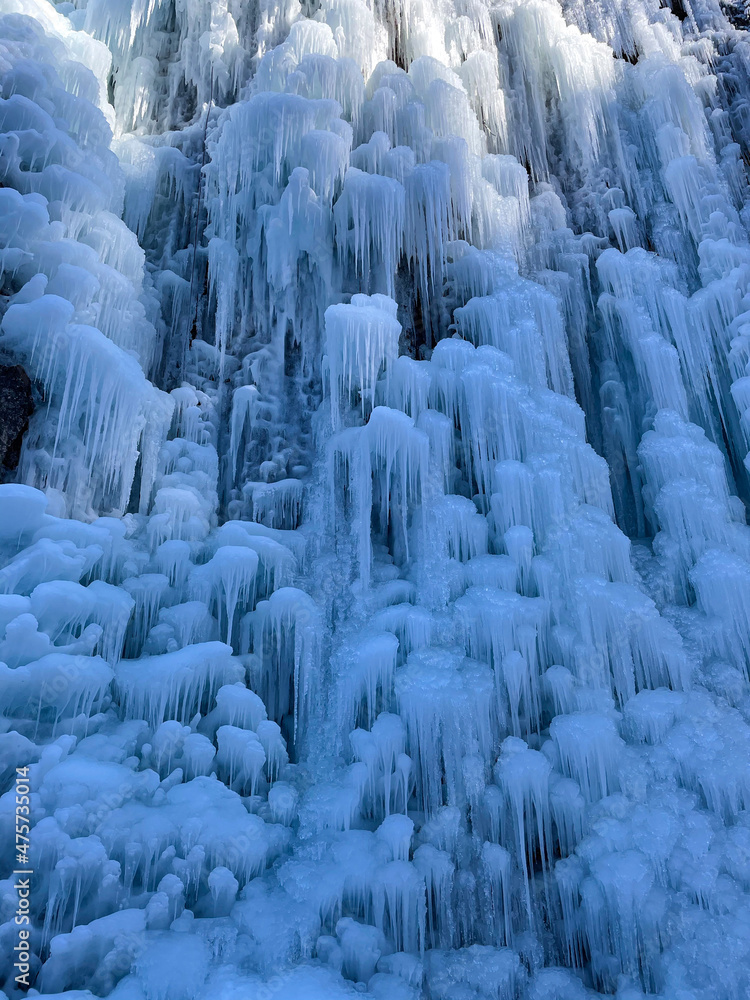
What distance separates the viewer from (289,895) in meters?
5.43

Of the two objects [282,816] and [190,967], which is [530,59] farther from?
[190,967]

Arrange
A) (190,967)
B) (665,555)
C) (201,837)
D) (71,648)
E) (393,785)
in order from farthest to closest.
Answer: (665,555) → (393,785) → (71,648) → (201,837) → (190,967)

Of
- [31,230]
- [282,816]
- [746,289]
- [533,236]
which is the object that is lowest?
[282,816]

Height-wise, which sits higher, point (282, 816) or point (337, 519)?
point (337, 519)

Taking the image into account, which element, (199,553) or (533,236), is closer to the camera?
(199,553)

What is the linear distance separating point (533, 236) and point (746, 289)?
281 centimetres

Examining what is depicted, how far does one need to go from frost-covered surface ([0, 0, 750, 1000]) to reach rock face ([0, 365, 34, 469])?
0.11 m

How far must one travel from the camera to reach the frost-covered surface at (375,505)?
5438mm

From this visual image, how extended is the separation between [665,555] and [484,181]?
17.5ft

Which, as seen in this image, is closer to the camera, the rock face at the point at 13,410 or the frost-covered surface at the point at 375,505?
the frost-covered surface at the point at 375,505

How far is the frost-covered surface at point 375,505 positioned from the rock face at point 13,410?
0.11 m

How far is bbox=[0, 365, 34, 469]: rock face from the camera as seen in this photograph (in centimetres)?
672

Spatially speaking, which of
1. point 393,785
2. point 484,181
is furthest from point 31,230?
point 393,785

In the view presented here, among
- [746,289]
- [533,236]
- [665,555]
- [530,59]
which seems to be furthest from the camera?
[530,59]
